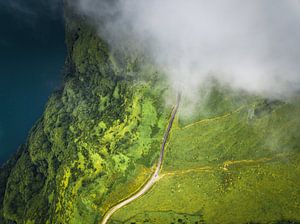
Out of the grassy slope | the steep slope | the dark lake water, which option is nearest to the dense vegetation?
the grassy slope

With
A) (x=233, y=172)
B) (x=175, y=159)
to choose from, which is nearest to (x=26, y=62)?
(x=175, y=159)

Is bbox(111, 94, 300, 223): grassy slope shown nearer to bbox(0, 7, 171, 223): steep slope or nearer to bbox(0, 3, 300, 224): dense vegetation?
bbox(0, 3, 300, 224): dense vegetation

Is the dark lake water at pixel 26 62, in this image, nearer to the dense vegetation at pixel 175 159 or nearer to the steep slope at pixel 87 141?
the steep slope at pixel 87 141

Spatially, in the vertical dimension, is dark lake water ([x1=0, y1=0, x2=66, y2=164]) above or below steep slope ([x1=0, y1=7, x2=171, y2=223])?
above

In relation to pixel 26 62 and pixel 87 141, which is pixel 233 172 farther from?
pixel 26 62

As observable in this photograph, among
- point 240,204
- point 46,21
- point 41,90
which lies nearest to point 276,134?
point 240,204

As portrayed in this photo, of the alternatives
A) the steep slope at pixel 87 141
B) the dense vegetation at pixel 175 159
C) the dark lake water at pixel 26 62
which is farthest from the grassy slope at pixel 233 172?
the dark lake water at pixel 26 62

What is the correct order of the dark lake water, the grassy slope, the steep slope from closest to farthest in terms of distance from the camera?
1. the grassy slope
2. the steep slope
3. the dark lake water

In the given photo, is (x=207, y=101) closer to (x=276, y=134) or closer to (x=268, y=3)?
(x=276, y=134)
